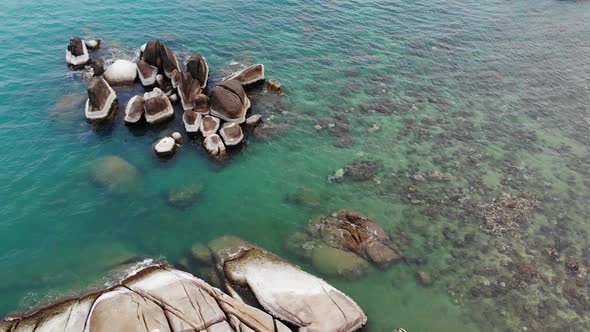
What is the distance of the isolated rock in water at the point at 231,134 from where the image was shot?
31922 mm

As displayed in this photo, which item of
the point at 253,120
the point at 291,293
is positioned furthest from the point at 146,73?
Result: the point at 291,293

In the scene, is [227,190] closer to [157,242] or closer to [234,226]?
[234,226]

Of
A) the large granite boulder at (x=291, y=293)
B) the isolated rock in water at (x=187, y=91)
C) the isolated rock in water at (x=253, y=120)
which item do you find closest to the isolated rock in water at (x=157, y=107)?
the isolated rock in water at (x=187, y=91)

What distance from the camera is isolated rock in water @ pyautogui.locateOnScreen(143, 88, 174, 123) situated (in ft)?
109

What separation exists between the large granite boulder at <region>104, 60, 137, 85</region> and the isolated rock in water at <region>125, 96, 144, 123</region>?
5032 mm

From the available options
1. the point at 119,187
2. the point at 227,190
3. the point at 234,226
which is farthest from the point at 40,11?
the point at 234,226

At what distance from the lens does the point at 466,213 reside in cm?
2803

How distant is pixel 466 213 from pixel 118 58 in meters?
35.7

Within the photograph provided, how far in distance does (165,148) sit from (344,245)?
15.3 metres

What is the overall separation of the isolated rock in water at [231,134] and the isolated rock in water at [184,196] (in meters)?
4.66

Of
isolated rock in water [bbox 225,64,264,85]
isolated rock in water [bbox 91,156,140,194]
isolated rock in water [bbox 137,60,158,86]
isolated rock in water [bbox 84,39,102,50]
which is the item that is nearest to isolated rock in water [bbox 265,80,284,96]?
isolated rock in water [bbox 225,64,264,85]

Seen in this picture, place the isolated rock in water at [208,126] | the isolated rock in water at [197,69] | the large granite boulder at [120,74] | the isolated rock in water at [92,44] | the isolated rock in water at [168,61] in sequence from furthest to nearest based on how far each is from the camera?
1. the isolated rock in water at [92,44]
2. the large granite boulder at [120,74]
3. the isolated rock in water at [168,61]
4. the isolated rock in water at [197,69]
5. the isolated rock in water at [208,126]

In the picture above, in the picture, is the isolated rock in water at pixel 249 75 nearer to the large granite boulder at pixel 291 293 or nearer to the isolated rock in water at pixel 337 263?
the large granite boulder at pixel 291 293

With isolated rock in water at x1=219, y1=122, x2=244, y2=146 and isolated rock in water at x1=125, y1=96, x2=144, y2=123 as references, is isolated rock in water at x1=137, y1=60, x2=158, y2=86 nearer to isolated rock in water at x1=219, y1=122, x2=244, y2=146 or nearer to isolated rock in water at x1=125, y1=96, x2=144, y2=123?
isolated rock in water at x1=125, y1=96, x2=144, y2=123
